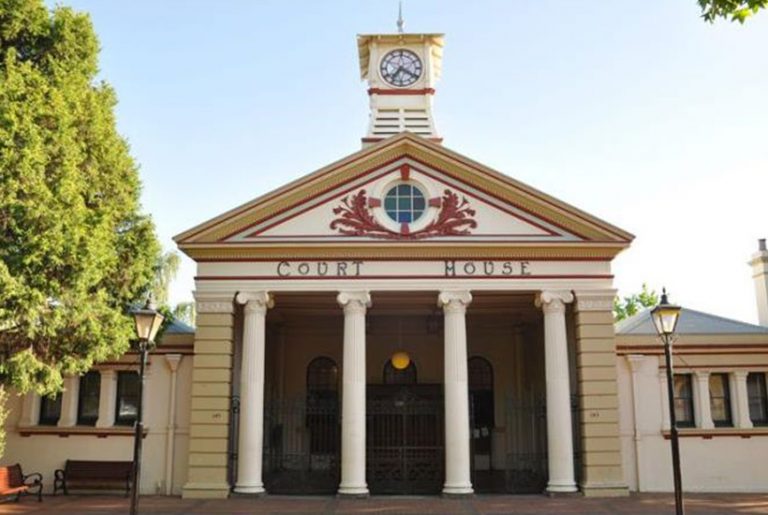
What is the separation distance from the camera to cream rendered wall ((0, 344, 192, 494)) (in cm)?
2016

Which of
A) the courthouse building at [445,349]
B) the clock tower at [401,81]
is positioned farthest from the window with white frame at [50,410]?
the clock tower at [401,81]

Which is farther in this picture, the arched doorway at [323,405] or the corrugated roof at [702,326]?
the arched doorway at [323,405]

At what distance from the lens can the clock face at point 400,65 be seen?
26453 mm

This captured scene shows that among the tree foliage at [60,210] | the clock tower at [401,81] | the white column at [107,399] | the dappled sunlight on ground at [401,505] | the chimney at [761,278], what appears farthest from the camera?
the clock tower at [401,81]

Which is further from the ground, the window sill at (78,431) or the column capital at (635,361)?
the column capital at (635,361)

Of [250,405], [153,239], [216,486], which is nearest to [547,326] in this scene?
[250,405]

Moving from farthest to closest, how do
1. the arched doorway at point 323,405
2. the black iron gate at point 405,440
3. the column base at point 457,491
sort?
the arched doorway at point 323,405, the black iron gate at point 405,440, the column base at point 457,491

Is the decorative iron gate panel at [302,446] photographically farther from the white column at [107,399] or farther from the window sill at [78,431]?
the white column at [107,399]

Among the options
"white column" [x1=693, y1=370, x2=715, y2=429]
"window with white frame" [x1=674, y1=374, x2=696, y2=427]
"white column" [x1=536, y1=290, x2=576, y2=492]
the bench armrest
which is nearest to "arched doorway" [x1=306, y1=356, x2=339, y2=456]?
"white column" [x1=536, y1=290, x2=576, y2=492]

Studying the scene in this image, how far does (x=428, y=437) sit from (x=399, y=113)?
10897mm

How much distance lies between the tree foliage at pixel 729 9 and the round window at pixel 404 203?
11950mm

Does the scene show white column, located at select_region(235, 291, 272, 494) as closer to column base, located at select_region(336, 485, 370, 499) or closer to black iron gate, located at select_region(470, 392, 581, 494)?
column base, located at select_region(336, 485, 370, 499)

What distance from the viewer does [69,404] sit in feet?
68.2

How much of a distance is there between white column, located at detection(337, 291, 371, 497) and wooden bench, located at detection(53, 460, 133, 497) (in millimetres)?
5751
